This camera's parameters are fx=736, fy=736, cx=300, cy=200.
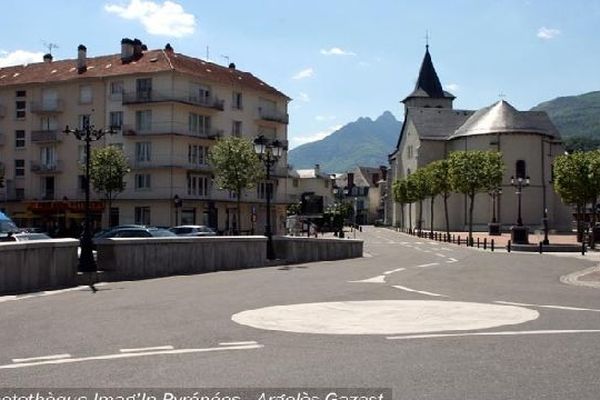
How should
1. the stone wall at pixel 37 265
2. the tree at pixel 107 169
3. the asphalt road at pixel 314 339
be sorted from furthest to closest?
the tree at pixel 107 169 < the stone wall at pixel 37 265 < the asphalt road at pixel 314 339

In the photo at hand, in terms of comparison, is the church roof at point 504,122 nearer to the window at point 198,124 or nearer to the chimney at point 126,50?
the window at point 198,124

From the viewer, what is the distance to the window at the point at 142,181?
224 ft

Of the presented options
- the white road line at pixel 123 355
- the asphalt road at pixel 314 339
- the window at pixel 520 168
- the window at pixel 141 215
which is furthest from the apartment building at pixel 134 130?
the white road line at pixel 123 355

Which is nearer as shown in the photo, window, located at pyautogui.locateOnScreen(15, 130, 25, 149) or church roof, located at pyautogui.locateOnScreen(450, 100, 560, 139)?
window, located at pyautogui.locateOnScreen(15, 130, 25, 149)

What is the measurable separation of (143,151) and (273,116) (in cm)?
1656

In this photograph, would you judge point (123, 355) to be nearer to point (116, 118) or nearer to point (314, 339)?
point (314, 339)

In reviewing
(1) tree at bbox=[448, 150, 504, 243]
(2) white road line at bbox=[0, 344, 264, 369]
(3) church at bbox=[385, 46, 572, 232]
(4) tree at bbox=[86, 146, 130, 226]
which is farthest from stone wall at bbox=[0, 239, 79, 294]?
(3) church at bbox=[385, 46, 572, 232]

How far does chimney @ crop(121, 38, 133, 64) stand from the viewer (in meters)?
73.1

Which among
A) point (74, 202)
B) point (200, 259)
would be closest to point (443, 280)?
point (200, 259)

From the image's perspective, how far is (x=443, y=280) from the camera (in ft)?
75.1

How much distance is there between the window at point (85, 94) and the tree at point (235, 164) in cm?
1908

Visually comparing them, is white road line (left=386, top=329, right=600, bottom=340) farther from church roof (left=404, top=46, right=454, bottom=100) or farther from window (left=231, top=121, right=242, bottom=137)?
church roof (left=404, top=46, right=454, bottom=100)

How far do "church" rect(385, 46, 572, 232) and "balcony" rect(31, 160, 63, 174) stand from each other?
5040cm

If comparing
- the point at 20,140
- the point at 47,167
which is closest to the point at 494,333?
the point at 47,167
